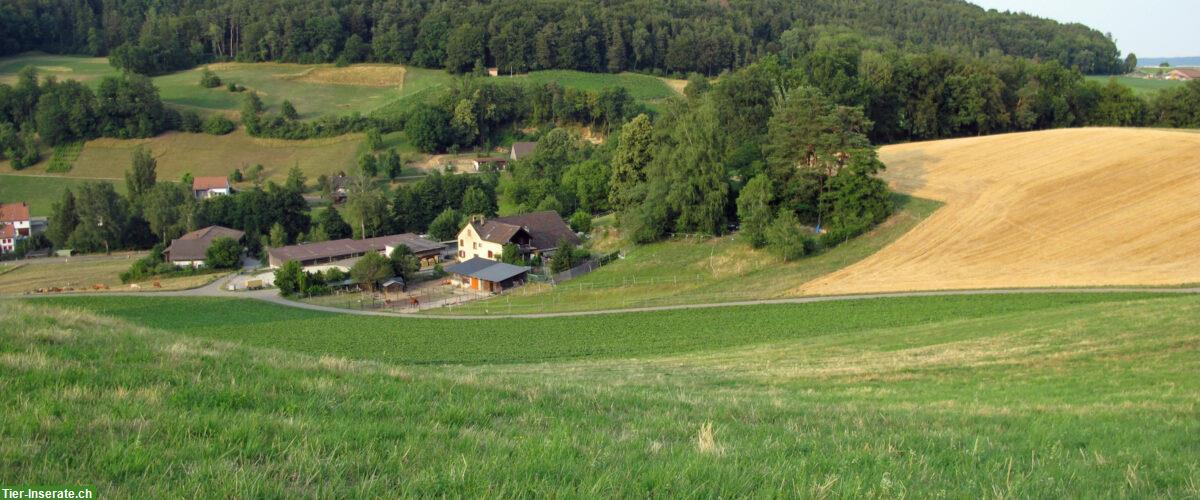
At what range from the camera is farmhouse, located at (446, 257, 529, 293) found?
5166 centimetres

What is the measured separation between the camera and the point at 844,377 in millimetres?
16719

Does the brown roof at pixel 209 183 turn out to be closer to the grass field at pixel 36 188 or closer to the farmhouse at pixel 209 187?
the farmhouse at pixel 209 187

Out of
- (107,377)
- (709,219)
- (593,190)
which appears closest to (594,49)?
(593,190)

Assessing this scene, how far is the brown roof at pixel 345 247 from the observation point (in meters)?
60.3

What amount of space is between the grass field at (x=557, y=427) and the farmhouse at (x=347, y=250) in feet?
159

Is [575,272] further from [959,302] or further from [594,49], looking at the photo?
[594,49]

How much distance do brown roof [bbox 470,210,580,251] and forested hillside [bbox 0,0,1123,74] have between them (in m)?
69.2

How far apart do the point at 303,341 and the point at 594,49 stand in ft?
336

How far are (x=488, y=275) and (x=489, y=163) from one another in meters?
44.6

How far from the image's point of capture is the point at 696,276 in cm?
4631

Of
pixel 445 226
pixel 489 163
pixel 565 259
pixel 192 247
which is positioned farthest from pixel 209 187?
pixel 565 259

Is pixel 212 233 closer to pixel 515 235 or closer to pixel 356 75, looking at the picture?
pixel 515 235

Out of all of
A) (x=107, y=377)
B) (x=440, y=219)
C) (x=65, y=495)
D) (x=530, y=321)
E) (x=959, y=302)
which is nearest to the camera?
(x=65, y=495)

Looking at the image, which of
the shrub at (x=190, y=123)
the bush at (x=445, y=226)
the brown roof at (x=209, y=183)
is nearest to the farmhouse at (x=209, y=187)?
the brown roof at (x=209, y=183)
